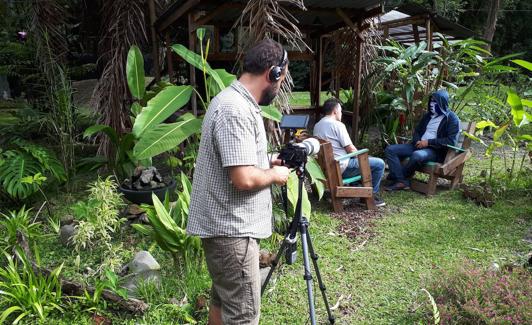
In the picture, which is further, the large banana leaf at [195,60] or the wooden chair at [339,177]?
the wooden chair at [339,177]

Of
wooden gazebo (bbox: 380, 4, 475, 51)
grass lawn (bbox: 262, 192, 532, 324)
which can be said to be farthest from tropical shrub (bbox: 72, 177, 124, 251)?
wooden gazebo (bbox: 380, 4, 475, 51)

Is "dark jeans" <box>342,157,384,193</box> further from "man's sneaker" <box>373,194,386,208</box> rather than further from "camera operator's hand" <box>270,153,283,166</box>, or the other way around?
"camera operator's hand" <box>270,153,283,166</box>

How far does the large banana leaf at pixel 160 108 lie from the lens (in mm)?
3824

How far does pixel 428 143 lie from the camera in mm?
5641

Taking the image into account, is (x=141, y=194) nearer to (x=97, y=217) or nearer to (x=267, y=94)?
(x=97, y=217)

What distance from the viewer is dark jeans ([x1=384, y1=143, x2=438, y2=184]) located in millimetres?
5629

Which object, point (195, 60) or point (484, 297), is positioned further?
point (195, 60)

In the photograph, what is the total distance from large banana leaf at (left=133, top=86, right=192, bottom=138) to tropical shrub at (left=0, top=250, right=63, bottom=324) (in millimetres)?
1437

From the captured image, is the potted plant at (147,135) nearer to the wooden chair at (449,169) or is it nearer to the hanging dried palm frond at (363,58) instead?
the wooden chair at (449,169)

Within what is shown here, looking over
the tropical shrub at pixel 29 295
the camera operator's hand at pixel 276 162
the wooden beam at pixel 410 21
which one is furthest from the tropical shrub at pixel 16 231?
the wooden beam at pixel 410 21

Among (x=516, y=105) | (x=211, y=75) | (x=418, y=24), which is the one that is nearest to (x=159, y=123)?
(x=211, y=75)

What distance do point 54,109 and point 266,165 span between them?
4074mm

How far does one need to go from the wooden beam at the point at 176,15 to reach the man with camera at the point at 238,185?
347 centimetres

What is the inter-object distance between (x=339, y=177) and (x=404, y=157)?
1570mm
